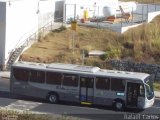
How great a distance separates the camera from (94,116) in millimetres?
27516

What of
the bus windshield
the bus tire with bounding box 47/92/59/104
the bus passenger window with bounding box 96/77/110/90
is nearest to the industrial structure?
the bus tire with bounding box 47/92/59/104

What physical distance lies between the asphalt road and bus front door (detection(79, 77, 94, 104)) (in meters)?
0.39

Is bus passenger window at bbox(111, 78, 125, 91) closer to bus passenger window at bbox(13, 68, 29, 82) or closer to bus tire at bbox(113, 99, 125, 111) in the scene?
bus tire at bbox(113, 99, 125, 111)

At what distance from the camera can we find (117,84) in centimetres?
2973

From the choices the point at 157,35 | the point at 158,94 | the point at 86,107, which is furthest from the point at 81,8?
the point at 86,107

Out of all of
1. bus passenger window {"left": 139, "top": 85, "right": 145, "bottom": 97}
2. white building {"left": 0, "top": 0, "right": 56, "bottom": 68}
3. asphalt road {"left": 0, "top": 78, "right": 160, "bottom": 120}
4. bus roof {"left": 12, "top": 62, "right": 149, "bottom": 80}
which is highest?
white building {"left": 0, "top": 0, "right": 56, "bottom": 68}

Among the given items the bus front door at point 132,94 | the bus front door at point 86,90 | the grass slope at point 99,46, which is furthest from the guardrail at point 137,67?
the bus front door at point 86,90

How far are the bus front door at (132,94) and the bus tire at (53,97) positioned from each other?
4161 millimetres

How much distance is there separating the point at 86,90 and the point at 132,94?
100 inches

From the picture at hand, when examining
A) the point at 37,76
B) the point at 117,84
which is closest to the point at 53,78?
the point at 37,76

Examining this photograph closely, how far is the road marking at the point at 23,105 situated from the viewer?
29.0 m

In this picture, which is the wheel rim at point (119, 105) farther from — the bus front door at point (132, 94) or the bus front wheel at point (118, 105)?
the bus front door at point (132, 94)

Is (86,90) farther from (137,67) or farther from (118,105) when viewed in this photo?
(137,67)

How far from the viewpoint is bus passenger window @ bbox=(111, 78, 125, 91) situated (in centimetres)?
2962
